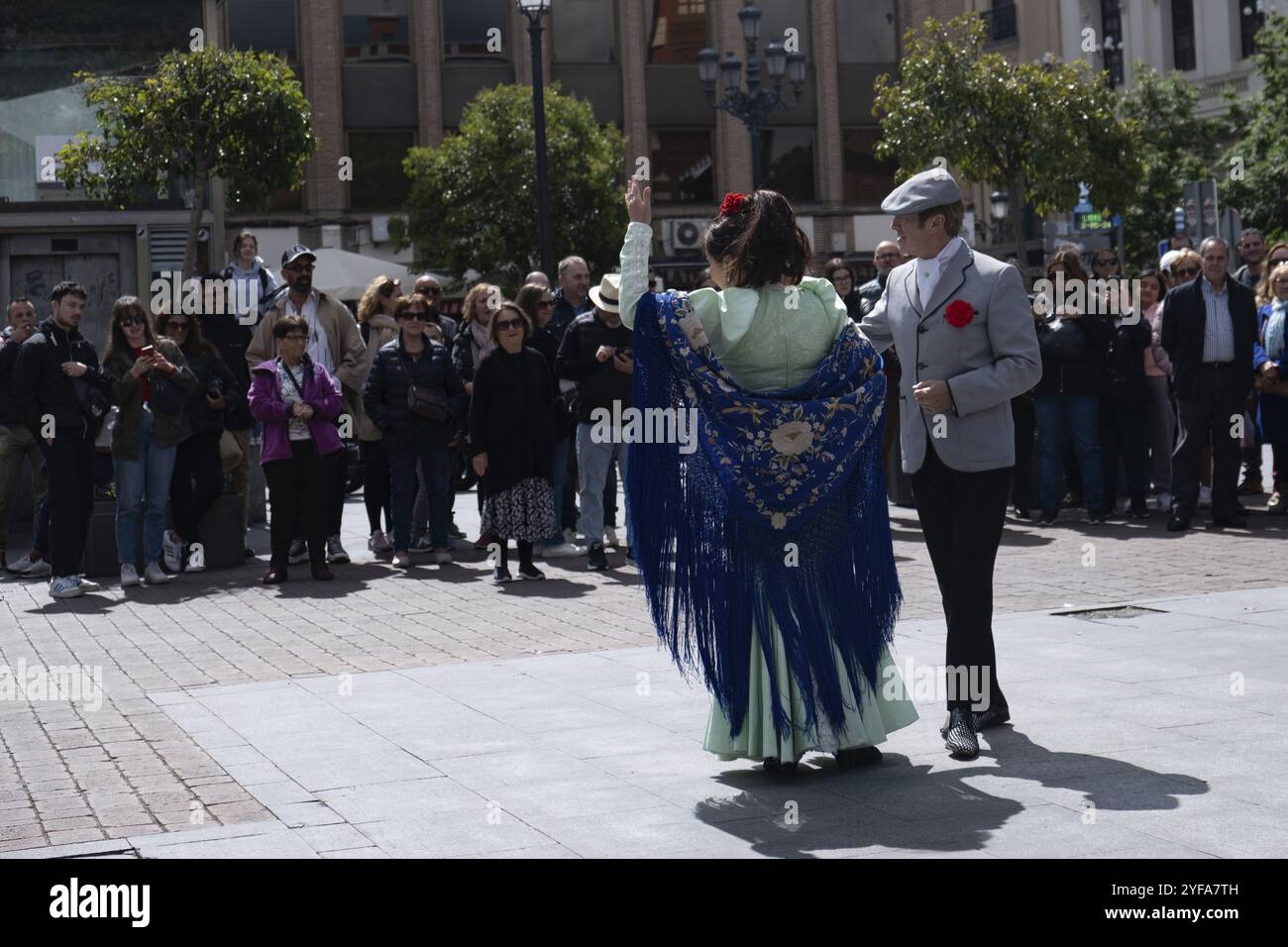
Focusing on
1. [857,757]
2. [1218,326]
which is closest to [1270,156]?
[1218,326]

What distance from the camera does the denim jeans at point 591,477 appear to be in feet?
42.8

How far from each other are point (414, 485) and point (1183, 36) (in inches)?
2155

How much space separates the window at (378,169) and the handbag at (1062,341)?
103ft

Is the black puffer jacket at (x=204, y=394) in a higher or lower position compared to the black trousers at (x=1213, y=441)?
higher

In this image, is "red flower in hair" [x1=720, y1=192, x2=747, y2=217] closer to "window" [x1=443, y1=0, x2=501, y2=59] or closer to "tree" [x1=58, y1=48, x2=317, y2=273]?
"tree" [x1=58, y1=48, x2=317, y2=273]

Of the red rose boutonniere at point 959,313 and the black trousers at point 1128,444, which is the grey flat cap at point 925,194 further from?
the black trousers at point 1128,444

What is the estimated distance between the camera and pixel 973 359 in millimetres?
6793

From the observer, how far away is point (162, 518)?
1305cm

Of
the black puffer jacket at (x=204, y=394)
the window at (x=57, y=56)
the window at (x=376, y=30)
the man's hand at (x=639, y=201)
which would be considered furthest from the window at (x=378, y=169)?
the man's hand at (x=639, y=201)

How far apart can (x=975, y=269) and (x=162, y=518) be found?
7.89 metres

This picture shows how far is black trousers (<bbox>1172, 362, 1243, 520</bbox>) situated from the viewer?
13.6m

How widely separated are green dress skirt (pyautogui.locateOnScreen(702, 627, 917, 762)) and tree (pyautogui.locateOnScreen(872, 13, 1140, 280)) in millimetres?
29674

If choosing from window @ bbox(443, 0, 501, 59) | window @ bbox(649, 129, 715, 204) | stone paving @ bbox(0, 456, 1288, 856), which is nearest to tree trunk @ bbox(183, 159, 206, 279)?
stone paving @ bbox(0, 456, 1288, 856)
